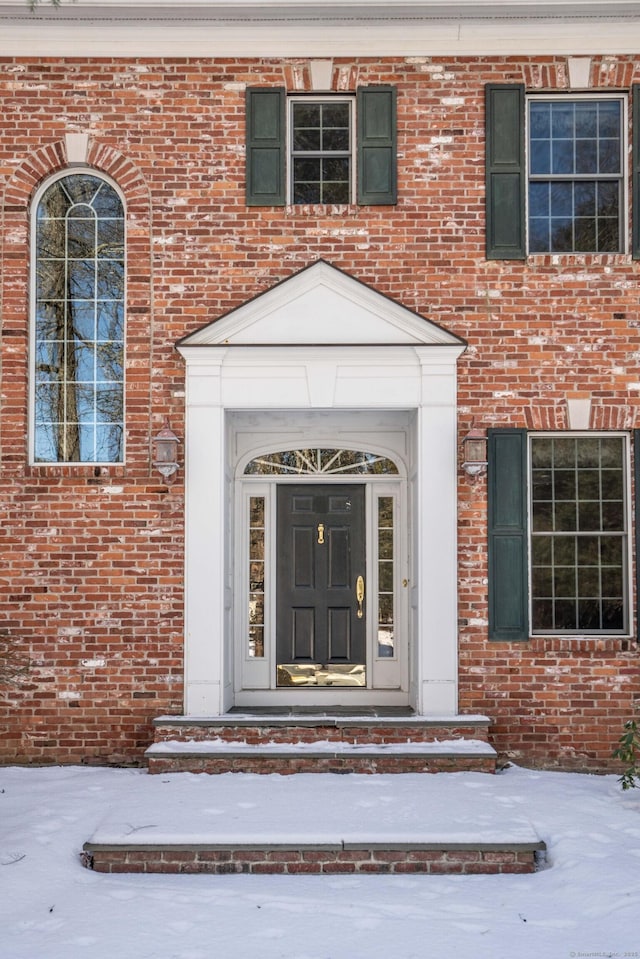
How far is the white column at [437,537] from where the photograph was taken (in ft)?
22.9

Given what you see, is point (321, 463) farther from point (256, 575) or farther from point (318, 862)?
point (318, 862)

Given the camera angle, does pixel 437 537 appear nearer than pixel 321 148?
Yes

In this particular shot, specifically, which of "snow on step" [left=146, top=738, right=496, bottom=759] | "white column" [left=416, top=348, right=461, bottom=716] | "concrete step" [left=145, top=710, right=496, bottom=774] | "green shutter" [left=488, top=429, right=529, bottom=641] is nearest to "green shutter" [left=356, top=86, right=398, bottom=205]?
"white column" [left=416, top=348, right=461, bottom=716]

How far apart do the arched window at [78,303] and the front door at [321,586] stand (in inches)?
76.0

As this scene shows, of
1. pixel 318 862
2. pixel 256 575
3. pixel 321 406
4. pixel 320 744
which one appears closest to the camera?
pixel 318 862

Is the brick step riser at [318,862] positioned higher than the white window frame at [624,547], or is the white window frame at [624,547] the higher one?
the white window frame at [624,547]

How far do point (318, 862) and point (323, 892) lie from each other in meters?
0.29

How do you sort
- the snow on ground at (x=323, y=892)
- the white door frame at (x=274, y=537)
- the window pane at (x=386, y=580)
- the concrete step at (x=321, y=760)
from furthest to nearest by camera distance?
the window pane at (x=386, y=580), the white door frame at (x=274, y=537), the concrete step at (x=321, y=760), the snow on ground at (x=323, y=892)

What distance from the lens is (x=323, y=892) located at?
4.79m

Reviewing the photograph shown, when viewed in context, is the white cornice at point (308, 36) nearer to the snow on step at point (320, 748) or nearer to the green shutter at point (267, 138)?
the green shutter at point (267, 138)

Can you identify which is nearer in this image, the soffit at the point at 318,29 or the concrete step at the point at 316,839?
the concrete step at the point at 316,839

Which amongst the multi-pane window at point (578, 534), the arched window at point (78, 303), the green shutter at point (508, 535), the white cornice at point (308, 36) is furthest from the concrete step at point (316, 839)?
the white cornice at point (308, 36)

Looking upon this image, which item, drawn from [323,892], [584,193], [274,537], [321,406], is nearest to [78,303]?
[321,406]

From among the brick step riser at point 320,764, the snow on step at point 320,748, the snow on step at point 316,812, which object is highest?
the snow on step at point 320,748
